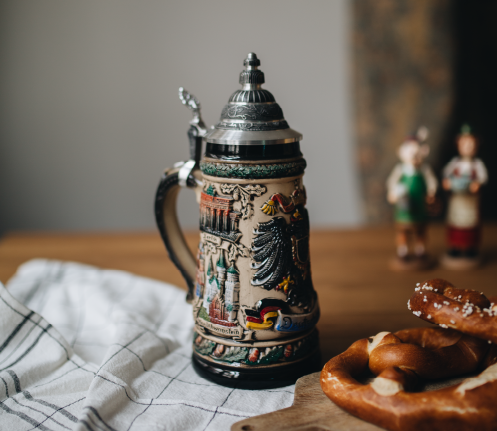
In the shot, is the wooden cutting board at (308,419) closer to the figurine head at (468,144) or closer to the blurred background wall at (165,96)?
the figurine head at (468,144)

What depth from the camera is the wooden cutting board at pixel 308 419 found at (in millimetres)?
599

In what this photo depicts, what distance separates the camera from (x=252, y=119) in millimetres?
714

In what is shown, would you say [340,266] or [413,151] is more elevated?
[413,151]

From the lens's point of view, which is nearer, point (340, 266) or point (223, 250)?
point (223, 250)

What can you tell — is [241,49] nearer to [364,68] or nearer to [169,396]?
[364,68]

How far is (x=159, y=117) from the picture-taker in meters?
2.40

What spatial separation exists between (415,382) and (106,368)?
1.35 ft

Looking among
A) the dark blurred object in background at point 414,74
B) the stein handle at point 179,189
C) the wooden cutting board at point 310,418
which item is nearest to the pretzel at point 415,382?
the wooden cutting board at point 310,418

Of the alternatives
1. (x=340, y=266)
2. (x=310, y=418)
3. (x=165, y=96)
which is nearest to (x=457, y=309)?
(x=310, y=418)

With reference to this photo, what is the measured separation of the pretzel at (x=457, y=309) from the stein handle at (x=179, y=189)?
1.15 ft

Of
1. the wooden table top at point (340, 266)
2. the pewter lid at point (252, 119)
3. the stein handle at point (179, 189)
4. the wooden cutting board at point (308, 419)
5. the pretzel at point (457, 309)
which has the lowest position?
the wooden table top at point (340, 266)

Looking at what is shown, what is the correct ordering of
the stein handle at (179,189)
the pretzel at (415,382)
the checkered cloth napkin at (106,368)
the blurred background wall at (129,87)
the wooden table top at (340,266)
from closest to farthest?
the pretzel at (415,382), the checkered cloth napkin at (106,368), the stein handle at (179,189), the wooden table top at (340,266), the blurred background wall at (129,87)

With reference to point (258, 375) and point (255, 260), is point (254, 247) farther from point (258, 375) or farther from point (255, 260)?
point (258, 375)

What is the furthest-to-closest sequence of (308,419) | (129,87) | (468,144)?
(129,87) → (468,144) → (308,419)
